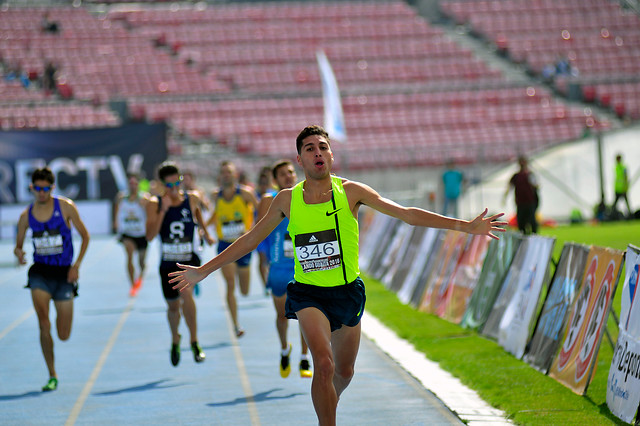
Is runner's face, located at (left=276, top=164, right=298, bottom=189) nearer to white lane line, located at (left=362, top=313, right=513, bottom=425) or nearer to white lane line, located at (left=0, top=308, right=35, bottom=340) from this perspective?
white lane line, located at (left=362, top=313, right=513, bottom=425)

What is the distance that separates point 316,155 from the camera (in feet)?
19.6

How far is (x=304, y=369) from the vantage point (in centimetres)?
934

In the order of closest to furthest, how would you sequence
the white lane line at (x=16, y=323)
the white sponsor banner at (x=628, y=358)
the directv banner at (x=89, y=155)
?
the white sponsor banner at (x=628, y=358) → the white lane line at (x=16, y=323) → the directv banner at (x=89, y=155)

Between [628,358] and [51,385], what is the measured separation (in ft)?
17.0

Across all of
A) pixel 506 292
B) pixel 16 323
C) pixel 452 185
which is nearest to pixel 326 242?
pixel 506 292

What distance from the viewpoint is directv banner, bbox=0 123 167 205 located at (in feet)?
107

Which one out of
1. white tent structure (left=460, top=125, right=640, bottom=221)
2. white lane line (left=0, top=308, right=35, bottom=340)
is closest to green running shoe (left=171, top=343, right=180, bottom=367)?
→ white lane line (left=0, top=308, right=35, bottom=340)

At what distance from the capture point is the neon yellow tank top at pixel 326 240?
19.7 ft

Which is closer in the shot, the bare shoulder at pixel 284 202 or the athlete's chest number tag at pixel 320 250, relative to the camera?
the athlete's chest number tag at pixel 320 250

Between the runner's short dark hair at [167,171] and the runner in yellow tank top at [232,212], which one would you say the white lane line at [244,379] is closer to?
the runner in yellow tank top at [232,212]

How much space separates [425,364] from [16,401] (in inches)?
153

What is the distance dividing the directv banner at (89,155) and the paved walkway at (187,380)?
57.0 ft

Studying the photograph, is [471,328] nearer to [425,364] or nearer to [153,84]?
[425,364]

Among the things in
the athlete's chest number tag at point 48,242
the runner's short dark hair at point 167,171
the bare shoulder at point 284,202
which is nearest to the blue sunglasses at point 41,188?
the athlete's chest number tag at point 48,242
